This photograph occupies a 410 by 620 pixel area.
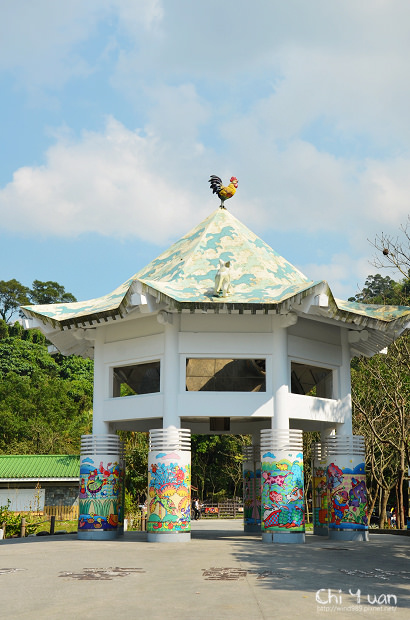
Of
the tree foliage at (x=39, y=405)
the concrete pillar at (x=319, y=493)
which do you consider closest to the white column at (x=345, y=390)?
the concrete pillar at (x=319, y=493)

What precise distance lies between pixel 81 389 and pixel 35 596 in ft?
202

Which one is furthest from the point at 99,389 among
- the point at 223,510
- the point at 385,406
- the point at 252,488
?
the point at 223,510

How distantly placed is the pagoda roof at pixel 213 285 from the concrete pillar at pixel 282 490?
3.93m

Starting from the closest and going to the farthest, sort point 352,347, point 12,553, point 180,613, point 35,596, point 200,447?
point 180,613 → point 35,596 → point 12,553 → point 352,347 → point 200,447

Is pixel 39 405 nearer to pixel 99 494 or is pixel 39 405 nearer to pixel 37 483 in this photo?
pixel 37 483

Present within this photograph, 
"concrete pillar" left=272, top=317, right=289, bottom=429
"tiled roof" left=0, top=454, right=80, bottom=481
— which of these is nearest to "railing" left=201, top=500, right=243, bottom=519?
"tiled roof" left=0, top=454, right=80, bottom=481

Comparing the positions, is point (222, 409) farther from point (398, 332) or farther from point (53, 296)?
point (53, 296)

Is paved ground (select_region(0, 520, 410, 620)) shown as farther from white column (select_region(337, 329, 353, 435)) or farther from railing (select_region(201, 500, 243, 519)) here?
railing (select_region(201, 500, 243, 519))

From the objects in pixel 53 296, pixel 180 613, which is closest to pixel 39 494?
pixel 180 613

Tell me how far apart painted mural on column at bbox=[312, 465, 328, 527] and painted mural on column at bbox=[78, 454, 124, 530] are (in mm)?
7039

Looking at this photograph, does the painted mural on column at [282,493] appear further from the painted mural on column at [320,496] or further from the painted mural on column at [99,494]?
the painted mural on column at [99,494]

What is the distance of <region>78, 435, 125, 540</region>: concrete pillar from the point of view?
68.8 ft

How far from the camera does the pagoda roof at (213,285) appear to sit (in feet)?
64.7

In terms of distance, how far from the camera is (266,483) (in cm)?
1972
